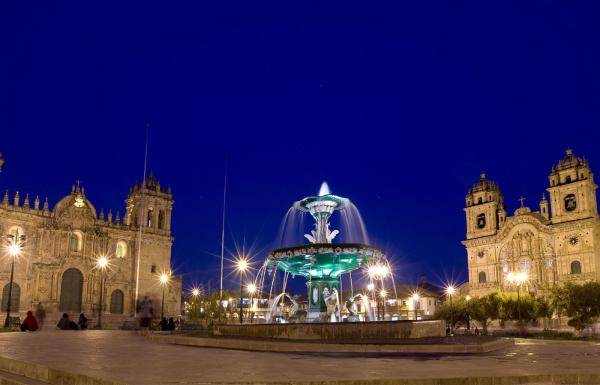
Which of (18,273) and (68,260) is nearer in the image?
(18,273)

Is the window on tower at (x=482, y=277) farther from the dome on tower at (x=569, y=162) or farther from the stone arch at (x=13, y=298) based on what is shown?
the stone arch at (x=13, y=298)

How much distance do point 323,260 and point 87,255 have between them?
3220 centimetres

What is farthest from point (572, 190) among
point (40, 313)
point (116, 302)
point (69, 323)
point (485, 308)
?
point (40, 313)

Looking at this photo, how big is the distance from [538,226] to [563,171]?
5.48 metres

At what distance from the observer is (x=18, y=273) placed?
122 feet

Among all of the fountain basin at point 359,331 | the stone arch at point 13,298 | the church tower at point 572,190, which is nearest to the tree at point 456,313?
the church tower at point 572,190

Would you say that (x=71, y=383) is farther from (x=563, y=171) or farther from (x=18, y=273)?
(x=563, y=171)

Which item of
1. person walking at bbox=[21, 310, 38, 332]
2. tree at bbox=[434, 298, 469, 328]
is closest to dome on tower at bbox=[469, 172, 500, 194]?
tree at bbox=[434, 298, 469, 328]

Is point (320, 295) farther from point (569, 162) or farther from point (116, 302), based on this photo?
point (569, 162)

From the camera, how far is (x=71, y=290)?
40.2m

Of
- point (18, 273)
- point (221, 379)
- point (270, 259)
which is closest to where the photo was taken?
point (221, 379)

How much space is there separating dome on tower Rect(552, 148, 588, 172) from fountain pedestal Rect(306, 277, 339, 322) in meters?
38.9

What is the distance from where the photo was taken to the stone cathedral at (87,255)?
37500 millimetres

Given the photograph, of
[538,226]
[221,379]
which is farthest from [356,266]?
[538,226]
